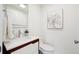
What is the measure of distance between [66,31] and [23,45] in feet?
2.13

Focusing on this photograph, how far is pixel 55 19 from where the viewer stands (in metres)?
1.45

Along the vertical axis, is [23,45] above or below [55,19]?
below

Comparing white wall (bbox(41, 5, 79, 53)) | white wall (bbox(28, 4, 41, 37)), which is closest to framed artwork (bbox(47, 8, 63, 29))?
white wall (bbox(41, 5, 79, 53))

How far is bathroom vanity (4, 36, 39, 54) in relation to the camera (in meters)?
1.31

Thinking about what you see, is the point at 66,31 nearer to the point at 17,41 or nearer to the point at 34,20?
the point at 34,20

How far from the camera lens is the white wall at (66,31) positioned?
1.39m

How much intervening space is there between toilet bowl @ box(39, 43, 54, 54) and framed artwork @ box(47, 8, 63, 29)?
285 mm

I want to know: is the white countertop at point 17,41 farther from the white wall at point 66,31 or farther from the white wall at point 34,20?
the white wall at point 66,31

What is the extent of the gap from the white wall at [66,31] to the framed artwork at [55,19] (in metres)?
0.05

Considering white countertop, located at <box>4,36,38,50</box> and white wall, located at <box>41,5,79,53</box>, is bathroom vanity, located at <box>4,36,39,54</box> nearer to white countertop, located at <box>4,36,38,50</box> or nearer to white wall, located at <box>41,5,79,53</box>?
white countertop, located at <box>4,36,38,50</box>

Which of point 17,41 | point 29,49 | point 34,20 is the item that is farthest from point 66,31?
point 17,41

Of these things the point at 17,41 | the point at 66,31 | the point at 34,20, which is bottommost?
the point at 17,41
